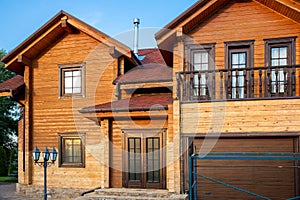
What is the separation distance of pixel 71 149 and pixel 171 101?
4.56m

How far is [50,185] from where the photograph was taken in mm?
12055

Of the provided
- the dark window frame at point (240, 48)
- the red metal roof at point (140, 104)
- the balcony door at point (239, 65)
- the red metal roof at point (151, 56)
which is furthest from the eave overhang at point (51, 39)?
the balcony door at point (239, 65)

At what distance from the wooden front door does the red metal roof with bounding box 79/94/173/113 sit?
3.27 ft

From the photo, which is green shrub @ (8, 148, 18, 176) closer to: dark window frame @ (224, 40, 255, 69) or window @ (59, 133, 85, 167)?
window @ (59, 133, 85, 167)

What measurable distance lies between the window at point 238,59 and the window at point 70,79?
17.7 ft

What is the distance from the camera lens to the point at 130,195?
30.8 feet

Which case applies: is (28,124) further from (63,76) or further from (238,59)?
(238,59)

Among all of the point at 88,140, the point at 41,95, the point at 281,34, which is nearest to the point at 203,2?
the point at 281,34

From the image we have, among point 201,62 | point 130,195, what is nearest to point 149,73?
point 201,62

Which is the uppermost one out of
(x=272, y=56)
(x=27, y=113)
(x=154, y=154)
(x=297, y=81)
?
(x=272, y=56)

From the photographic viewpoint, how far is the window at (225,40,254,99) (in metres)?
9.17

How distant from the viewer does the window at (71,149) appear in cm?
1188

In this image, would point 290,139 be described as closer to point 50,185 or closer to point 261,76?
point 261,76

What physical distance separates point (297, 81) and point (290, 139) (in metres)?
1.55
